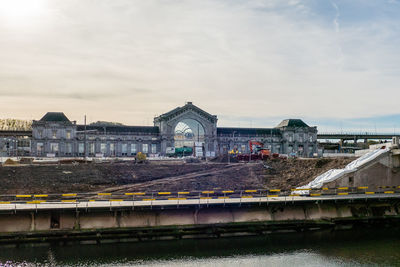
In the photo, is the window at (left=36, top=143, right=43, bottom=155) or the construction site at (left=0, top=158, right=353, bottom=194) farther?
the window at (left=36, top=143, right=43, bottom=155)

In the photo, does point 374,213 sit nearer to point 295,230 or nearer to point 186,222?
point 295,230

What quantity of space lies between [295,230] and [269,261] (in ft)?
27.0

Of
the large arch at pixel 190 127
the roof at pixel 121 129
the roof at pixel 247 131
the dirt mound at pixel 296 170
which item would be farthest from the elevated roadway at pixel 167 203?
the roof at pixel 247 131

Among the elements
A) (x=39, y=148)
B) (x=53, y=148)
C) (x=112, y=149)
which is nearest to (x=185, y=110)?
(x=112, y=149)

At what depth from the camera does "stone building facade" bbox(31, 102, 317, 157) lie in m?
106

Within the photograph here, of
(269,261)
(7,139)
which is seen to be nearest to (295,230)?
(269,261)

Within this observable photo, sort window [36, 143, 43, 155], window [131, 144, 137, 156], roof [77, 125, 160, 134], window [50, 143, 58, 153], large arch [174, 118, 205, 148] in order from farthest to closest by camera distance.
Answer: large arch [174, 118, 205, 148] → roof [77, 125, 160, 134] → window [131, 144, 137, 156] → window [50, 143, 58, 153] → window [36, 143, 43, 155]

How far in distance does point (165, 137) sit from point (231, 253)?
77.4 metres

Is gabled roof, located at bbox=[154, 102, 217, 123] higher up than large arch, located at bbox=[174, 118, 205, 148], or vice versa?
gabled roof, located at bbox=[154, 102, 217, 123]

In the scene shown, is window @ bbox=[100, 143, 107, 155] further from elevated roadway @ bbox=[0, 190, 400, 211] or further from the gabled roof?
elevated roadway @ bbox=[0, 190, 400, 211]

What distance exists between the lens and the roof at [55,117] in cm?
10662

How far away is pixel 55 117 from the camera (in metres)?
107

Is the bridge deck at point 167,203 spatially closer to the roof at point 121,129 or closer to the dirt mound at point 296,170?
the dirt mound at point 296,170

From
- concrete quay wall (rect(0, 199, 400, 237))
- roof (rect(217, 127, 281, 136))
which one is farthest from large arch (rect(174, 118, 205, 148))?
concrete quay wall (rect(0, 199, 400, 237))
